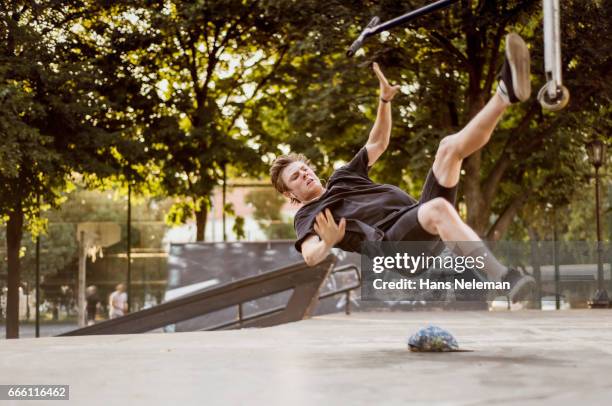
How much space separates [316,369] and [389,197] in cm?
146

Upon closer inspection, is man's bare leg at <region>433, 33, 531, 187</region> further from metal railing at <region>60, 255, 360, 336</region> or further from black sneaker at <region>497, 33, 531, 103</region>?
metal railing at <region>60, 255, 360, 336</region>

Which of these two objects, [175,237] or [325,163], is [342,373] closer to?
[325,163]

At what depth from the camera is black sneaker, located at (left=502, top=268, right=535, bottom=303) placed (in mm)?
5770

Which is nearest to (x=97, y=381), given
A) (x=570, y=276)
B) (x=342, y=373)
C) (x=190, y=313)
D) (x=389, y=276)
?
(x=342, y=373)

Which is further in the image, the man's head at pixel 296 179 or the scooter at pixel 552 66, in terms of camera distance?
the man's head at pixel 296 179

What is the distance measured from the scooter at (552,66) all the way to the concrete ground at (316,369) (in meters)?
1.77

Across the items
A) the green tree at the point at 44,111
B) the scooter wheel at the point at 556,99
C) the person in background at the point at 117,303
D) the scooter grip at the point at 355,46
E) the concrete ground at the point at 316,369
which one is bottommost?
the person in background at the point at 117,303

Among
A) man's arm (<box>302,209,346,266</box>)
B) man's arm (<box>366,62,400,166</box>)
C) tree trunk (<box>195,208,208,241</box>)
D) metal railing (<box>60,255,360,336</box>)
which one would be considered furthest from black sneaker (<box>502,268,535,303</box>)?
tree trunk (<box>195,208,208,241</box>)

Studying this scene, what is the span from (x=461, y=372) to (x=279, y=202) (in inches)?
781

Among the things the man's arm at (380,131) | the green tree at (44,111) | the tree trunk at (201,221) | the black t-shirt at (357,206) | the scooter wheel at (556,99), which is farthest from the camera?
the tree trunk at (201,221)

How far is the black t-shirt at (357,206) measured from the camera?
6.45 m

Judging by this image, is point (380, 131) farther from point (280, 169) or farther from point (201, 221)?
point (201, 221)

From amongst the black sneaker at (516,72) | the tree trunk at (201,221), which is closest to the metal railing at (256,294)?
the tree trunk at (201,221)

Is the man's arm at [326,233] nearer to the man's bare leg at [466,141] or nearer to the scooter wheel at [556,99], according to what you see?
the man's bare leg at [466,141]
